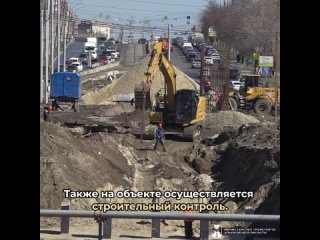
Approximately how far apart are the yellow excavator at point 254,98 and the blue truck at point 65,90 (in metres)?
7.87

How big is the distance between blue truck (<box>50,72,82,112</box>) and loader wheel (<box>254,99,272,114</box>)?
8950 mm

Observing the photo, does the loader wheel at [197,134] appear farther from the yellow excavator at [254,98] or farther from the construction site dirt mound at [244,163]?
the yellow excavator at [254,98]

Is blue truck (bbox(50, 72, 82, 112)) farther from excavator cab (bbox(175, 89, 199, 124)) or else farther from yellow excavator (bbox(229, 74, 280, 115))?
excavator cab (bbox(175, 89, 199, 124))

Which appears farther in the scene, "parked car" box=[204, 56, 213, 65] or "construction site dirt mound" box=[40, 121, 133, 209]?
"parked car" box=[204, 56, 213, 65]

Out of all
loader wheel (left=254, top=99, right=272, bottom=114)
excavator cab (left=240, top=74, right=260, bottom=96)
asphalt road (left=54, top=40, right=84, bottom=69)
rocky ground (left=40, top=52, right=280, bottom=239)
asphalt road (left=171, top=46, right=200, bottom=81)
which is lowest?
rocky ground (left=40, top=52, right=280, bottom=239)

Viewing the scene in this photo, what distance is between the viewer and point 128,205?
11164 mm

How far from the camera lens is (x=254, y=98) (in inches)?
1425

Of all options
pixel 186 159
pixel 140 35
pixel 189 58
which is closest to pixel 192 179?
pixel 186 159

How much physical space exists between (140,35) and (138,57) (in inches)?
228

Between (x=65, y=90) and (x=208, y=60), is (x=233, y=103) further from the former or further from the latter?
(x=208, y=60)

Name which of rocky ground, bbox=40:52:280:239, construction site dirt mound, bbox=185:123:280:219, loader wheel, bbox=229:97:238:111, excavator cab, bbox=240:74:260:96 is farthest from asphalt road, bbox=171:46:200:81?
construction site dirt mound, bbox=185:123:280:219

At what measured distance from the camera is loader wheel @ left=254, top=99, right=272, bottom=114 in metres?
35.8

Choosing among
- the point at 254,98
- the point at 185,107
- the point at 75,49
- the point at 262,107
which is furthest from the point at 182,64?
the point at 185,107
